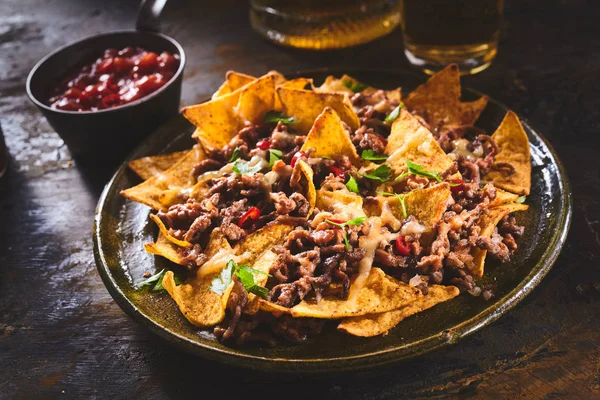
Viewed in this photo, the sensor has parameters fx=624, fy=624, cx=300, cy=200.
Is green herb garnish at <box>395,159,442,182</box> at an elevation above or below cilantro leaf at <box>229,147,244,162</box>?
above

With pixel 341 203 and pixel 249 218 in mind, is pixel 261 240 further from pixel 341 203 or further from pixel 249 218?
pixel 341 203

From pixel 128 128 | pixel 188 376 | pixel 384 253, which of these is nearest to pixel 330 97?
pixel 384 253

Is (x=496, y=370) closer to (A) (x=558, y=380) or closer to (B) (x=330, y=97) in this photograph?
(A) (x=558, y=380)

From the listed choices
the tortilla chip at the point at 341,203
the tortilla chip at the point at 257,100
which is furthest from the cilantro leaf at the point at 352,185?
the tortilla chip at the point at 257,100

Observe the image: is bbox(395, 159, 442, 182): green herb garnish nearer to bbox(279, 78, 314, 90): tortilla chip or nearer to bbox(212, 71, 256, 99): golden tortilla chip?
bbox(279, 78, 314, 90): tortilla chip

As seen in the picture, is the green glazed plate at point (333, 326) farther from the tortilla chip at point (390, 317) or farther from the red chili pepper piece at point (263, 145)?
the red chili pepper piece at point (263, 145)

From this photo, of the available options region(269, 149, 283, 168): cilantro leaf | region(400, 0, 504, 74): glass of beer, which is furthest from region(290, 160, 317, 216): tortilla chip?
region(400, 0, 504, 74): glass of beer
